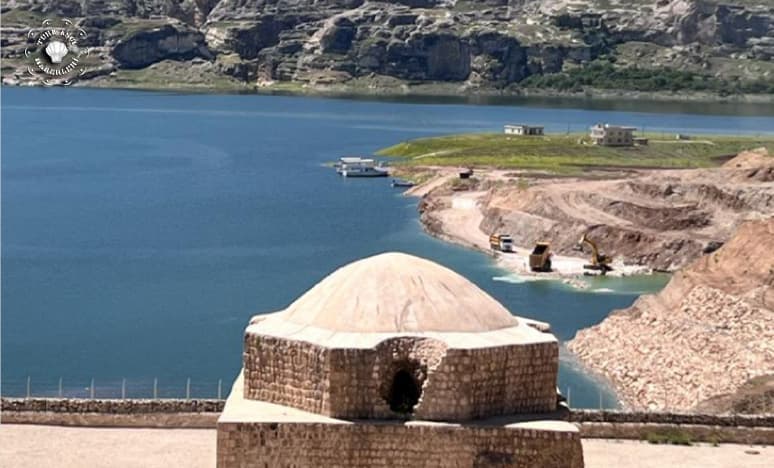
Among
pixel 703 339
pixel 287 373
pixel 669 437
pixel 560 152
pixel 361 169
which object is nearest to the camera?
pixel 287 373

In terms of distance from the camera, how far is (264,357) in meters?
17.5

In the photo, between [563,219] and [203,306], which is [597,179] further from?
[203,306]

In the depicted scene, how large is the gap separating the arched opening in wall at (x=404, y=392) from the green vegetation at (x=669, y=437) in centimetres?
1030

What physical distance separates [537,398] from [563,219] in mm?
56051

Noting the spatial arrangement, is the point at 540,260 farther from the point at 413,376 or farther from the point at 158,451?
the point at 413,376

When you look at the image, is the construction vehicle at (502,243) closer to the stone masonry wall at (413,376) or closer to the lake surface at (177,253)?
the lake surface at (177,253)

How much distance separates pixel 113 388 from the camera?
1468 inches

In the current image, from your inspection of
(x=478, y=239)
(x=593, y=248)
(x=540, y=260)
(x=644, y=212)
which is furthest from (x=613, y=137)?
(x=540, y=260)

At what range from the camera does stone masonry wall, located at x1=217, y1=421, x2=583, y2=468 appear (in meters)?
16.6

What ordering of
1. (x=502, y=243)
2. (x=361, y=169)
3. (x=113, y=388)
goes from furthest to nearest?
(x=361, y=169) < (x=502, y=243) < (x=113, y=388)

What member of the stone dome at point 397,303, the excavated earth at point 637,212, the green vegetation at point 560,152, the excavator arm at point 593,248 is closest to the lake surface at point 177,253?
the excavator arm at point 593,248

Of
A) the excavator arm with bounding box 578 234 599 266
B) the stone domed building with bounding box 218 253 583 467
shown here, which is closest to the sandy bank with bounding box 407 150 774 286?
the excavator arm with bounding box 578 234 599 266

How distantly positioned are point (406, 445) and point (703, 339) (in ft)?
81.7

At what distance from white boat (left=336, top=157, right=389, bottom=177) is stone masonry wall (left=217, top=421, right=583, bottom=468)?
94863 millimetres
